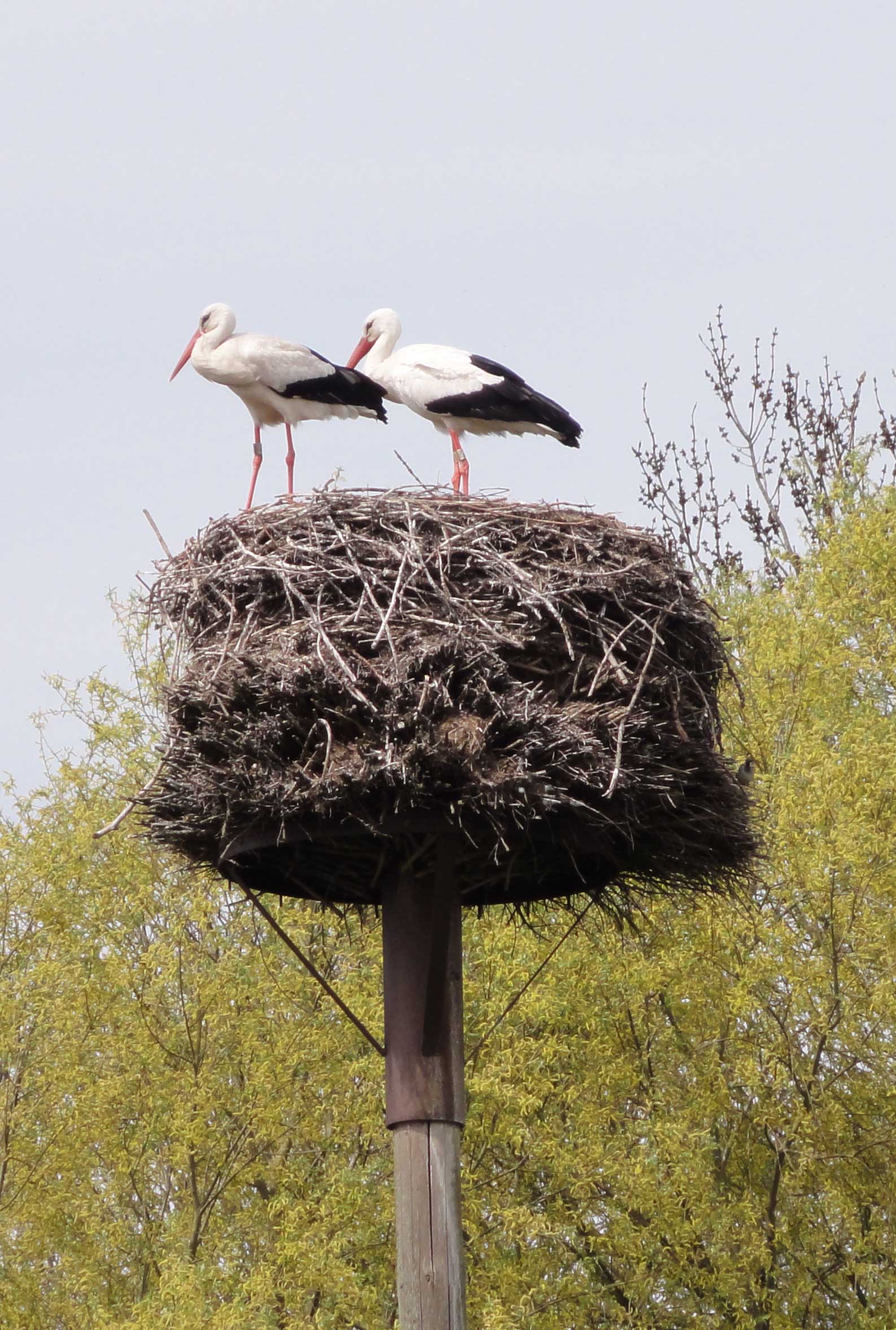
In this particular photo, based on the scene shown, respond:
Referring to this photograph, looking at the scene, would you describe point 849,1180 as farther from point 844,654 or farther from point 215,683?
point 215,683

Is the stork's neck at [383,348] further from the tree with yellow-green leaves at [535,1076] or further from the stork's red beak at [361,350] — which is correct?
the tree with yellow-green leaves at [535,1076]

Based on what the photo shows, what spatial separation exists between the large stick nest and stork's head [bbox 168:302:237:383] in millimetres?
3944

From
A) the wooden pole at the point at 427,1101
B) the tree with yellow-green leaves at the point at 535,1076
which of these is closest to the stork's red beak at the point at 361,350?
the tree with yellow-green leaves at the point at 535,1076

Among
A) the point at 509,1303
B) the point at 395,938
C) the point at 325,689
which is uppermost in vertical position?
the point at 325,689

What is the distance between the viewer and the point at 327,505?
691 cm

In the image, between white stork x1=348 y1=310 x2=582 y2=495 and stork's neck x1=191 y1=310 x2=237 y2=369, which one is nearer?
white stork x1=348 y1=310 x2=582 y2=495

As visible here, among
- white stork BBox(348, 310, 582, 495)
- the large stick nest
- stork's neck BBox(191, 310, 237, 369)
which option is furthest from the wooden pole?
stork's neck BBox(191, 310, 237, 369)

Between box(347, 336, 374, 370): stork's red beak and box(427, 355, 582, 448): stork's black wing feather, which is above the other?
box(347, 336, 374, 370): stork's red beak

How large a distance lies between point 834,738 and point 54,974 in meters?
6.05

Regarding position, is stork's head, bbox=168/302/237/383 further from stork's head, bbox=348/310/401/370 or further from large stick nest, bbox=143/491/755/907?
large stick nest, bbox=143/491/755/907

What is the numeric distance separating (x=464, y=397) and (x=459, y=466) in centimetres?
56

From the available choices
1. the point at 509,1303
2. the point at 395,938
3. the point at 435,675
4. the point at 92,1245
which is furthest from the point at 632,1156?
the point at 435,675

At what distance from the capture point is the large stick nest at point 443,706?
588 cm

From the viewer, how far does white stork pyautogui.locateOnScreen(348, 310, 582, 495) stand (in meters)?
9.83
